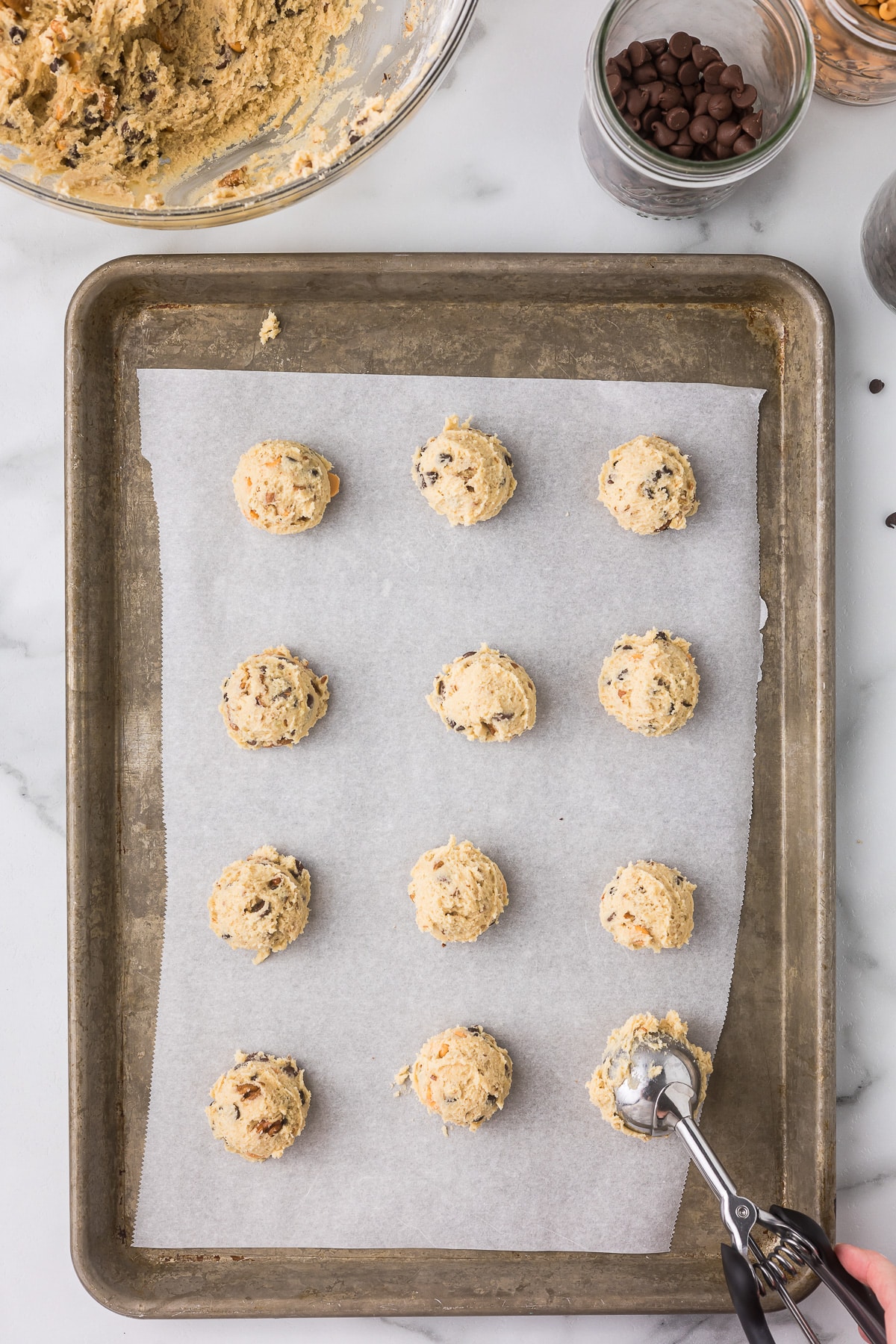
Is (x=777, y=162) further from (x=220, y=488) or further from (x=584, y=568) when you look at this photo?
(x=220, y=488)

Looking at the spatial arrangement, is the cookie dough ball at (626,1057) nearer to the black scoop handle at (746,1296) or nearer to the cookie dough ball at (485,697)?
the black scoop handle at (746,1296)

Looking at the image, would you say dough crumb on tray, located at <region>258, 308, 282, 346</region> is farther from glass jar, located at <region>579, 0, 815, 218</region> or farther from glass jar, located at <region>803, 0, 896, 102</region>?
glass jar, located at <region>803, 0, 896, 102</region>

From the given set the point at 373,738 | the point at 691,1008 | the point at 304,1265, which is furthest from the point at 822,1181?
the point at 373,738

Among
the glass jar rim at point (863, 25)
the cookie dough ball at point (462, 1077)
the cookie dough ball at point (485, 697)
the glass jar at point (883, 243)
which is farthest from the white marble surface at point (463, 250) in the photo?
the cookie dough ball at point (485, 697)

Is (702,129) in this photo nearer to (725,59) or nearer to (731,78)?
(731,78)

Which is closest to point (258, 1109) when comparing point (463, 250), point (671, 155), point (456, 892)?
point (456, 892)

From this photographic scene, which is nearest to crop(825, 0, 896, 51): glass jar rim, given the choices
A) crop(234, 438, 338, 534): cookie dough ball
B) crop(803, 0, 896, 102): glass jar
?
crop(803, 0, 896, 102): glass jar

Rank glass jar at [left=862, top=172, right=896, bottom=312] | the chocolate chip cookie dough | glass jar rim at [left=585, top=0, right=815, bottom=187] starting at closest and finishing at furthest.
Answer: the chocolate chip cookie dough → glass jar rim at [left=585, top=0, right=815, bottom=187] → glass jar at [left=862, top=172, right=896, bottom=312]
